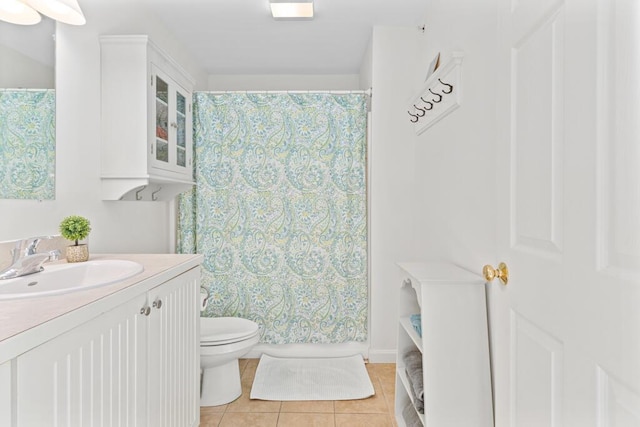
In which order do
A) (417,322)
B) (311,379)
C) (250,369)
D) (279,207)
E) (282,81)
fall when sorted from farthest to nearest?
(282,81) → (279,207) → (250,369) → (311,379) → (417,322)

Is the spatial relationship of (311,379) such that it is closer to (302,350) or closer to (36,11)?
(302,350)

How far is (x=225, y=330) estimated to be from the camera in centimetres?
241

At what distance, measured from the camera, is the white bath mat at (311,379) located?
90.3 inches

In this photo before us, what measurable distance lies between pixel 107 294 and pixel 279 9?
6.26 ft

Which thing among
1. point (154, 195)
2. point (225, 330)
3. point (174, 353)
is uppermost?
point (154, 195)

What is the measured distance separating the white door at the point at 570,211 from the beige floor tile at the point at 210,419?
4.71 ft

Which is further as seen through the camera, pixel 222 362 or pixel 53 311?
pixel 222 362

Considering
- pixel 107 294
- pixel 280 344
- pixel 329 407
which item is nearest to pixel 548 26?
pixel 107 294

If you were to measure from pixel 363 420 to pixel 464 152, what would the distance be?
140 cm

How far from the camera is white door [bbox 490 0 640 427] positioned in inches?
24.8

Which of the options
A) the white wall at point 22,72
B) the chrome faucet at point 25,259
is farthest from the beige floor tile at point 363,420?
the white wall at point 22,72

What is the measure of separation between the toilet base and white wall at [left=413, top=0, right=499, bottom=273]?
1.29 metres

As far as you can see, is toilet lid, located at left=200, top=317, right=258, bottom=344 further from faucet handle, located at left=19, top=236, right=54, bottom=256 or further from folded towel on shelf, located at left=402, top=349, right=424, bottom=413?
faucet handle, located at left=19, top=236, right=54, bottom=256

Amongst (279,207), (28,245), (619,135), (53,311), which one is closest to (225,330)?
(279,207)
